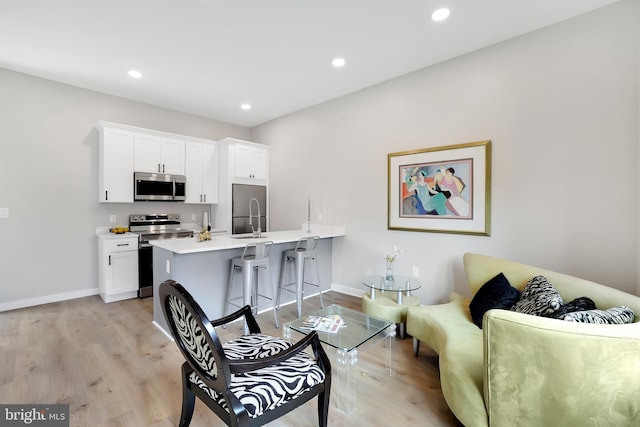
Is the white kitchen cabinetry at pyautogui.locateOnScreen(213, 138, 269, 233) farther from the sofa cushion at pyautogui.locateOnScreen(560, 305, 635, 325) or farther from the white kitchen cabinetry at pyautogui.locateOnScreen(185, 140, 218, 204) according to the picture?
the sofa cushion at pyautogui.locateOnScreen(560, 305, 635, 325)

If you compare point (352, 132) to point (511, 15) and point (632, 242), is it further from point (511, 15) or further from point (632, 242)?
point (632, 242)

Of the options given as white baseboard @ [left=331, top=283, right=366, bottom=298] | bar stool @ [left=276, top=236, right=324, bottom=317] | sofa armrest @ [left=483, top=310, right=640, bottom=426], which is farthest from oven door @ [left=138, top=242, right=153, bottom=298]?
sofa armrest @ [left=483, top=310, right=640, bottom=426]

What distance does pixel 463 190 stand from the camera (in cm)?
321

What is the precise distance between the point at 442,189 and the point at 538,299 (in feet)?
5.45

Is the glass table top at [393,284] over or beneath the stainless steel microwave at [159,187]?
beneath

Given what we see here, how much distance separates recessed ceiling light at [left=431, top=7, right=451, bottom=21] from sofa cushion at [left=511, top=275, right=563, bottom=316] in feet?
7.68

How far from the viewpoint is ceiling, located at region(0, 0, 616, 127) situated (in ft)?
8.14

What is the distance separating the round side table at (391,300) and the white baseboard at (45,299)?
4.00 metres

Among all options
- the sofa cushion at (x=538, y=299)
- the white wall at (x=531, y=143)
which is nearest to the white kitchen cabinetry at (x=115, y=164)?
the white wall at (x=531, y=143)

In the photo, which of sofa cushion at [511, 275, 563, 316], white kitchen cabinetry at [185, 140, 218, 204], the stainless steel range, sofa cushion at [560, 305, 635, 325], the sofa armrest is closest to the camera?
the sofa armrest

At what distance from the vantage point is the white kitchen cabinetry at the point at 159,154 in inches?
171

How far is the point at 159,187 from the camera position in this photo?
14.9ft

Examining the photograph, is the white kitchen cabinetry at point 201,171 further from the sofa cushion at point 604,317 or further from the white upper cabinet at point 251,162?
the sofa cushion at point 604,317

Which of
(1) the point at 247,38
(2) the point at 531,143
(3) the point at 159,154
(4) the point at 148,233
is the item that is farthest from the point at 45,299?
(2) the point at 531,143
